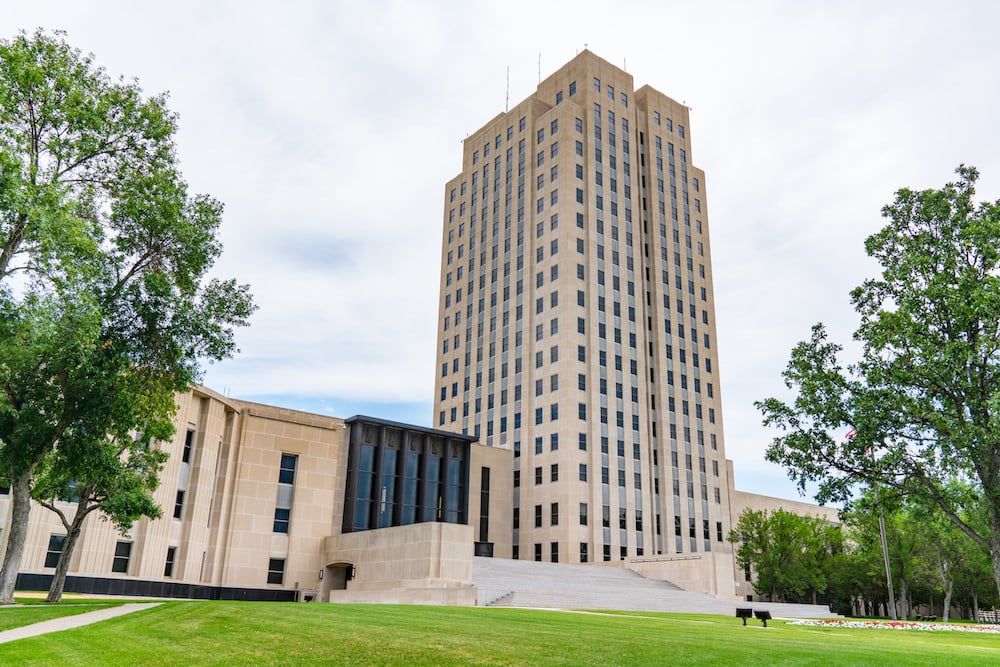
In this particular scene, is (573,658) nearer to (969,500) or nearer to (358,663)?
(358,663)

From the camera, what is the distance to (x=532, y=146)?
84.8 meters

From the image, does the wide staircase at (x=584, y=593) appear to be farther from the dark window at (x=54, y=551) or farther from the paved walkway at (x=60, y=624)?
the dark window at (x=54, y=551)

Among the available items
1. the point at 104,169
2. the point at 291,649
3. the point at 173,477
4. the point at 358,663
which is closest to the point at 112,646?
the point at 291,649

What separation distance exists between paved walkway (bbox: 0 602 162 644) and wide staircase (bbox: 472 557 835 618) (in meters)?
16.4

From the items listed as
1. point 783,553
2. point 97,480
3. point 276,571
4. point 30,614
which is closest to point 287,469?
point 276,571

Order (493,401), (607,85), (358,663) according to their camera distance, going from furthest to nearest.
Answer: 1. (607,85)
2. (493,401)
3. (358,663)

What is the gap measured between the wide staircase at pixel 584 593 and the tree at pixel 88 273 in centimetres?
1752

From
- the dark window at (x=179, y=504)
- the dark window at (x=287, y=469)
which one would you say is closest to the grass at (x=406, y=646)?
the dark window at (x=179, y=504)

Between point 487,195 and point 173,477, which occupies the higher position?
point 487,195

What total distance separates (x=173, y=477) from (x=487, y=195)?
181 ft

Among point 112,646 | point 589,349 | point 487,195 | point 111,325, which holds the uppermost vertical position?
point 487,195

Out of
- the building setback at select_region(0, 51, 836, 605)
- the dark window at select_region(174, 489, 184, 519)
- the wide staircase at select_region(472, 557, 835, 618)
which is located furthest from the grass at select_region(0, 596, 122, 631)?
the dark window at select_region(174, 489, 184, 519)

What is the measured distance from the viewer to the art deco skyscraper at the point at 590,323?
71312mm

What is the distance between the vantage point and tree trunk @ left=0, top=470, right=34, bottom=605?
79.2 feet
